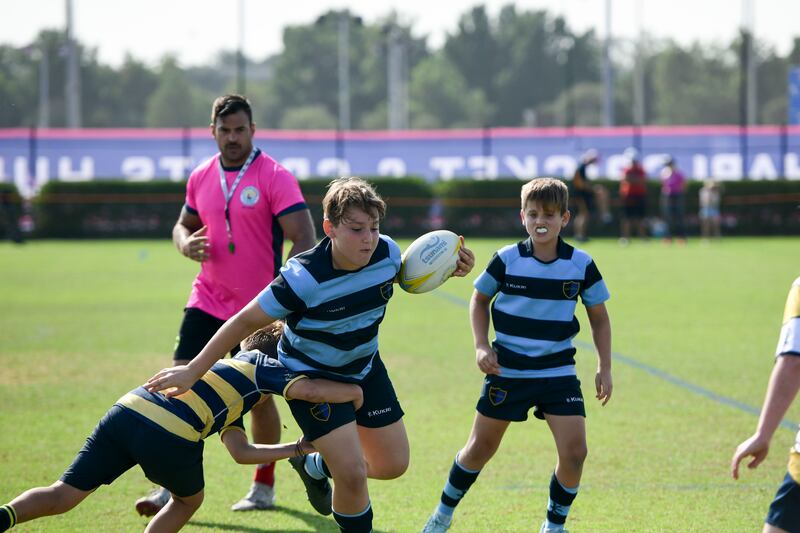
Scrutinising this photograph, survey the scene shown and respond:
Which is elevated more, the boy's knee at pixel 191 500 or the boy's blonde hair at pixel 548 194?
the boy's blonde hair at pixel 548 194

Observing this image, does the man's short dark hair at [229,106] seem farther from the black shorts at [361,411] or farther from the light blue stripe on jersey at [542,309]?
the light blue stripe on jersey at [542,309]

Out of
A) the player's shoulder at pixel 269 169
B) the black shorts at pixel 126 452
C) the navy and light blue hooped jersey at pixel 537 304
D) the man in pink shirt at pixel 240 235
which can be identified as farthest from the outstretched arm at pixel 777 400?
the player's shoulder at pixel 269 169

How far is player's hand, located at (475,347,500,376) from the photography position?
534cm

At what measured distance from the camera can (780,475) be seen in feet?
22.1

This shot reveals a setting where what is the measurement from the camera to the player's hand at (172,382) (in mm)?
4570

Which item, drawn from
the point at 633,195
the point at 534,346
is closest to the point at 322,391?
the point at 534,346

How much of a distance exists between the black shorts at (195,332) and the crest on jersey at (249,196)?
2.21 ft

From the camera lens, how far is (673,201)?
1162 inches

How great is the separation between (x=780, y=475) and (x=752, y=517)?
1.01 metres

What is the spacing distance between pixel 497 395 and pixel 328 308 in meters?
1.08

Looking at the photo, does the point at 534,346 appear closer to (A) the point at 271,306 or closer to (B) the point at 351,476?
(B) the point at 351,476

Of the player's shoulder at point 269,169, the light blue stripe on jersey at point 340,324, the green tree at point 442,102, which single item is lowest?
the light blue stripe on jersey at point 340,324

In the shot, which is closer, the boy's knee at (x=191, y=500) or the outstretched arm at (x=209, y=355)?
the outstretched arm at (x=209, y=355)

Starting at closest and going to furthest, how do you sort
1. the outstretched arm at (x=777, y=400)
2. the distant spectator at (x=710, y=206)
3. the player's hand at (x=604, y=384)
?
the outstretched arm at (x=777, y=400)
the player's hand at (x=604, y=384)
the distant spectator at (x=710, y=206)
